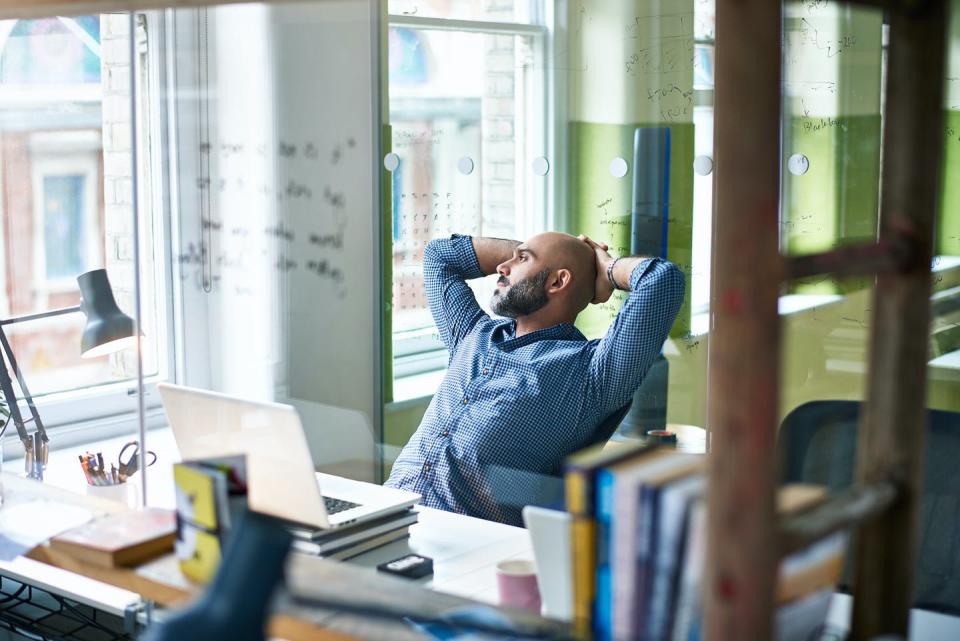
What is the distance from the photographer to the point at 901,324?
1104mm

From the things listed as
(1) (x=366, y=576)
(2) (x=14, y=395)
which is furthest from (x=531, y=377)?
(1) (x=366, y=576)

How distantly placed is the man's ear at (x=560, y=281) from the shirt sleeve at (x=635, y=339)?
235 mm

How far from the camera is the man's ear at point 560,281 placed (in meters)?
2.94

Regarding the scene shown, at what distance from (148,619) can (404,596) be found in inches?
27.5

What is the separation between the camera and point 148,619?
72.3 inches

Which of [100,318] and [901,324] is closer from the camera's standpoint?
[901,324]

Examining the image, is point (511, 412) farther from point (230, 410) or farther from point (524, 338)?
point (230, 410)

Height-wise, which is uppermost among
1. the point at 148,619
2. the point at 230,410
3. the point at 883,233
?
the point at 883,233

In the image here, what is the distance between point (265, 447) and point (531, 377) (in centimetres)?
110

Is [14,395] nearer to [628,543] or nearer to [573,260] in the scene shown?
[573,260]

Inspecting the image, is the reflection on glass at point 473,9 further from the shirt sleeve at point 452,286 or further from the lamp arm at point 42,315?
the lamp arm at point 42,315

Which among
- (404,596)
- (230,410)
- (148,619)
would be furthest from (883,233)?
(148,619)

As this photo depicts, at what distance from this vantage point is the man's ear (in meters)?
2.94

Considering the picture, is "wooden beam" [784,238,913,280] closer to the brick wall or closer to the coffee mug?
the coffee mug
